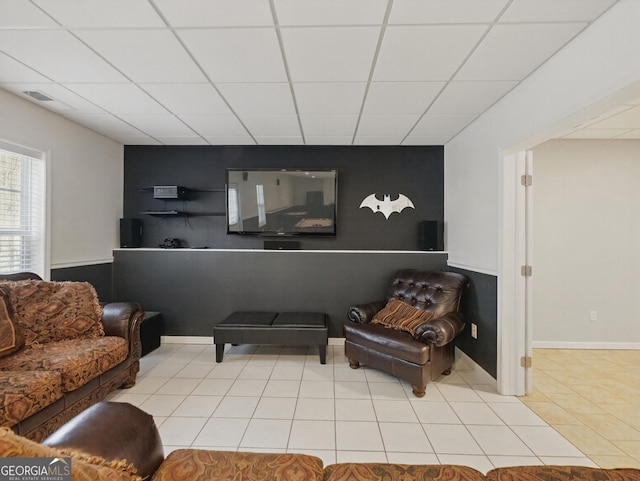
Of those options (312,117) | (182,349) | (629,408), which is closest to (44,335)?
(182,349)

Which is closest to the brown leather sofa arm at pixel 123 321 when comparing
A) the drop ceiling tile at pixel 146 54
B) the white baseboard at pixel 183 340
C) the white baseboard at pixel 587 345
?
the white baseboard at pixel 183 340

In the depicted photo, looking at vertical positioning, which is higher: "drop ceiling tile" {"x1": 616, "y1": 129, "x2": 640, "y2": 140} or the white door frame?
"drop ceiling tile" {"x1": 616, "y1": 129, "x2": 640, "y2": 140}

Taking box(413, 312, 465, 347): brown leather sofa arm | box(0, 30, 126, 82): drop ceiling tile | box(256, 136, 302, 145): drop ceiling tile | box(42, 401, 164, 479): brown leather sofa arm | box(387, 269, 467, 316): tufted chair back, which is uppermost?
box(256, 136, 302, 145): drop ceiling tile

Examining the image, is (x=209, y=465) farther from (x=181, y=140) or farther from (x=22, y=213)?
(x=181, y=140)

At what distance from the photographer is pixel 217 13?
66.7 inches

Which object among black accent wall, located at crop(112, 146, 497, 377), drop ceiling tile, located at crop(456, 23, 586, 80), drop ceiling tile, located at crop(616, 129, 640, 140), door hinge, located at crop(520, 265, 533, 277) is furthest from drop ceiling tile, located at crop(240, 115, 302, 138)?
drop ceiling tile, located at crop(616, 129, 640, 140)

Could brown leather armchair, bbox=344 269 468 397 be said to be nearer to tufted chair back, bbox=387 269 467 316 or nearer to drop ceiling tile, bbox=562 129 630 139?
tufted chair back, bbox=387 269 467 316

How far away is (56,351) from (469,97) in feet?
13.0

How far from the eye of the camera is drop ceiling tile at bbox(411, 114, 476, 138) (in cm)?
310

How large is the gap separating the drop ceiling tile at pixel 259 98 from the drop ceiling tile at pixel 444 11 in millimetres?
1078

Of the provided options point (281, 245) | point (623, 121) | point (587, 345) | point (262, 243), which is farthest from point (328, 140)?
point (587, 345)

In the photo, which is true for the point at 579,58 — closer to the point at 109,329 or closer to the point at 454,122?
the point at 454,122

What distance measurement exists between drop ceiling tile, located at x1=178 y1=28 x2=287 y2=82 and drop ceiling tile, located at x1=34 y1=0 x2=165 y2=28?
0.20 metres

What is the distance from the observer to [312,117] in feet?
10.3
